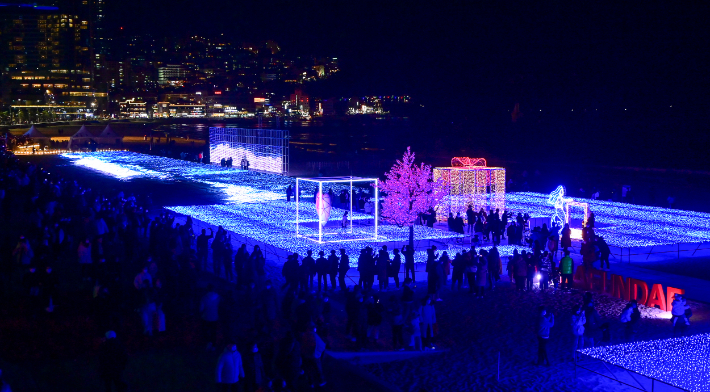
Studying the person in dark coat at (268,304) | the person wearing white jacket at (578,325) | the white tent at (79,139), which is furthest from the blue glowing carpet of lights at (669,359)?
the white tent at (79,139)

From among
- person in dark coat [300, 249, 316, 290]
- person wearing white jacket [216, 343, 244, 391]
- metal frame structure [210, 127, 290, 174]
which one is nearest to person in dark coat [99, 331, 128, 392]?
person wearing white jacket [216, 343, 244, 391]

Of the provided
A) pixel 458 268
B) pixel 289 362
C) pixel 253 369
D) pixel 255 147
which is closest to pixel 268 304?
pixel 289 362

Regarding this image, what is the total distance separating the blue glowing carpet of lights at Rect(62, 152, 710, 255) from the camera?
82.3 feet

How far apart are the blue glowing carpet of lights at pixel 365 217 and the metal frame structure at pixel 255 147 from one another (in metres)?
2.65

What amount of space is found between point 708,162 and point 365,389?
62.2 m

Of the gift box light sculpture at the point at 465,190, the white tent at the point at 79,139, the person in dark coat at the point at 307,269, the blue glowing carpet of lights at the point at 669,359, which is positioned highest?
the white tent at the point at 79,139

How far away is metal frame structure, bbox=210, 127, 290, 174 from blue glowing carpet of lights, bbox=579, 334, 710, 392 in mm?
38125

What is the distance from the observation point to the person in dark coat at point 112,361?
9.43 metres

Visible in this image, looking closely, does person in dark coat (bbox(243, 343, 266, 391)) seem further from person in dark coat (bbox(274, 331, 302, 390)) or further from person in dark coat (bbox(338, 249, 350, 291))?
person in dark coat (bbox(338, 249, 350, 291))

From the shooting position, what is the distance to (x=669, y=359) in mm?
11898

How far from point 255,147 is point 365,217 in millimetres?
26040

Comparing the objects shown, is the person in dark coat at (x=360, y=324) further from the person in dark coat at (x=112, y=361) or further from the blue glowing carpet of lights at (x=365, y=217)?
the blue glowing carpet of lights at (x=365, y=217)

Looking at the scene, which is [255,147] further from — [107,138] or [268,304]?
[268,304]

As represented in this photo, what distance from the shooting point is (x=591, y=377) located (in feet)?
40.1
